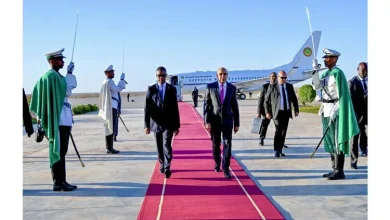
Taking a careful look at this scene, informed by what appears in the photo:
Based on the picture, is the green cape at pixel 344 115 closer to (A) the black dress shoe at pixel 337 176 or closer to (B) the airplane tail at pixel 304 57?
(A) the black dress shoe at pixel 337 176

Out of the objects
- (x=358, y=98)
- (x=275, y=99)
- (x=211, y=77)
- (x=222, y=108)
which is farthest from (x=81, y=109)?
(x=358, y=98)

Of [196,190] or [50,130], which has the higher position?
[50,130]

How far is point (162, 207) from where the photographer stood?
449cm

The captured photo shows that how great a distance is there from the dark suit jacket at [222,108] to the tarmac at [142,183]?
3.10ft

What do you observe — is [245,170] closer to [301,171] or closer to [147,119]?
[301,171]

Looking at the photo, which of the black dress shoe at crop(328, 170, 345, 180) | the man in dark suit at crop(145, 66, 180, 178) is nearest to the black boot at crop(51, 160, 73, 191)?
the man in dark suit at crop(145, 66, 180, 178)

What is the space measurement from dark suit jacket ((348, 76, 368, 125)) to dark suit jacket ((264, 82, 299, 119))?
124 cm

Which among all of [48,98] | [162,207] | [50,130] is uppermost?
[48,98]

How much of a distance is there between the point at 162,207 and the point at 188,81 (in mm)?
37483

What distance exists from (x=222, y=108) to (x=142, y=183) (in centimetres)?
165

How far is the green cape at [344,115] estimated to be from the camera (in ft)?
18.5

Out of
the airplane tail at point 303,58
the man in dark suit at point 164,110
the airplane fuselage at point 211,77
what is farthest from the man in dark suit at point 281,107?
the airplane tail at point 303,58

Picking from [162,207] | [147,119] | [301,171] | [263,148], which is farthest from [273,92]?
[162,207]

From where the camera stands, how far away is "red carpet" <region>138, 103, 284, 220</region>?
13.9 ft
